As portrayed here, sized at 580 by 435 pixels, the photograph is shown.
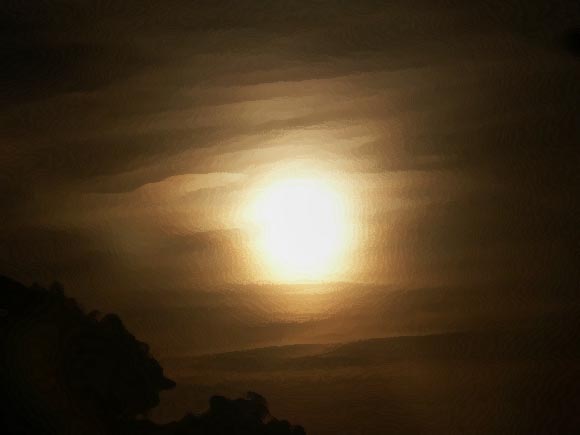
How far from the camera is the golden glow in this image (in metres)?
1.66

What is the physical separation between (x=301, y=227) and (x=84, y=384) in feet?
1.72

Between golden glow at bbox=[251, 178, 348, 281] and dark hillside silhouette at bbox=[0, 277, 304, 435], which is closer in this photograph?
dark hillside silhouette at bbox=[0, 277, 304, 435]

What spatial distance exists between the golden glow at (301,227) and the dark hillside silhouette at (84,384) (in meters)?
0.29

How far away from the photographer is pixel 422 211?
5.46 feet

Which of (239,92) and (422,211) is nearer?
(422,211)

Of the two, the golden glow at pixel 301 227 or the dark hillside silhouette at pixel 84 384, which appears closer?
the dark hillside silhouette at pixel 84 384

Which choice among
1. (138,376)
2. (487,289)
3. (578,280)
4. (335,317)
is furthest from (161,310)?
(578,280)

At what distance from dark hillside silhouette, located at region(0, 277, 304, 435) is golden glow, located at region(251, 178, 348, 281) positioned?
293 mm

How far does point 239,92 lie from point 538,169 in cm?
64

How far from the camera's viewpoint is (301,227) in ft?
5.57

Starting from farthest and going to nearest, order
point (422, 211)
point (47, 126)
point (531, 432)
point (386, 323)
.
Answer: point (47, 126)
point (422, 211)
point (386, 323)
point (531, 432)

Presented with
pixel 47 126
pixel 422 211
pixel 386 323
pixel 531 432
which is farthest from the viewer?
pixel 47 126

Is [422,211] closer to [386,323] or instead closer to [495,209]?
[495,209]

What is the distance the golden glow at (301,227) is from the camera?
1.66m
